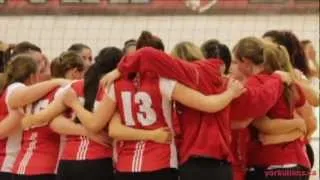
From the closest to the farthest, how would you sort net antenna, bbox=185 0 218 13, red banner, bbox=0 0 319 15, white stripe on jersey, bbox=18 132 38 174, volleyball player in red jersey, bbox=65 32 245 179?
volleyball player in red jersey, bbox=65 32 245 179 → white stripe on jersey, bbox=18 132 38 174 → red banner, bbox=0 0 319 15 → net antenna, bbox=185 0 218 13

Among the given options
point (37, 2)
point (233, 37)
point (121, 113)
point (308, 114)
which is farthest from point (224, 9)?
point (121, 113)

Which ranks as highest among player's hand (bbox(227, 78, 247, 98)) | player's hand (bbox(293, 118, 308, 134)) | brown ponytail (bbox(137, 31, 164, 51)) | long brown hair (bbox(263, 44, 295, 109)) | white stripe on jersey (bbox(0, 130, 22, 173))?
brown ponytail (bbox(137, 31, 164, 51))

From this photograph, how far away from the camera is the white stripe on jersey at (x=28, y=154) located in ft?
14.0

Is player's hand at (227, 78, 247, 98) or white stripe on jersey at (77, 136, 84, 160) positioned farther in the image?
white stripe on jersey at (77, 136, 84, 160)

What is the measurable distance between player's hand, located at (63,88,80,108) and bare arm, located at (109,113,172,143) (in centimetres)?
32

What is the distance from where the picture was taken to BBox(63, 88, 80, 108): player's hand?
3.96m

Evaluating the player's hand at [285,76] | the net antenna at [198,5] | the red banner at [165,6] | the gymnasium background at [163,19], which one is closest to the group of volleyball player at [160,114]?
the player's hand at [285,76]

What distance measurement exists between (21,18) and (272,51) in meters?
6.67

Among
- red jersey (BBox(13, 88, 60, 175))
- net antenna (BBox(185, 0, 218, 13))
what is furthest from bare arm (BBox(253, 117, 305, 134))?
net antenna (BBox(185, 0, 218, 13))

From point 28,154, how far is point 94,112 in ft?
2.23

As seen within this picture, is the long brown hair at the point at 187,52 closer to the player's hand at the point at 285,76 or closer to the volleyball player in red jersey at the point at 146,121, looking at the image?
the volleyball player in red jersey at the point at 146,121

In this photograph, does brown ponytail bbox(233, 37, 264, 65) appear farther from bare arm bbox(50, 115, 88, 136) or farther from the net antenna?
the net antenna

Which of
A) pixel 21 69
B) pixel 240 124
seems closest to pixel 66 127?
pixel 21 69

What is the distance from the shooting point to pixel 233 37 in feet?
35.0
